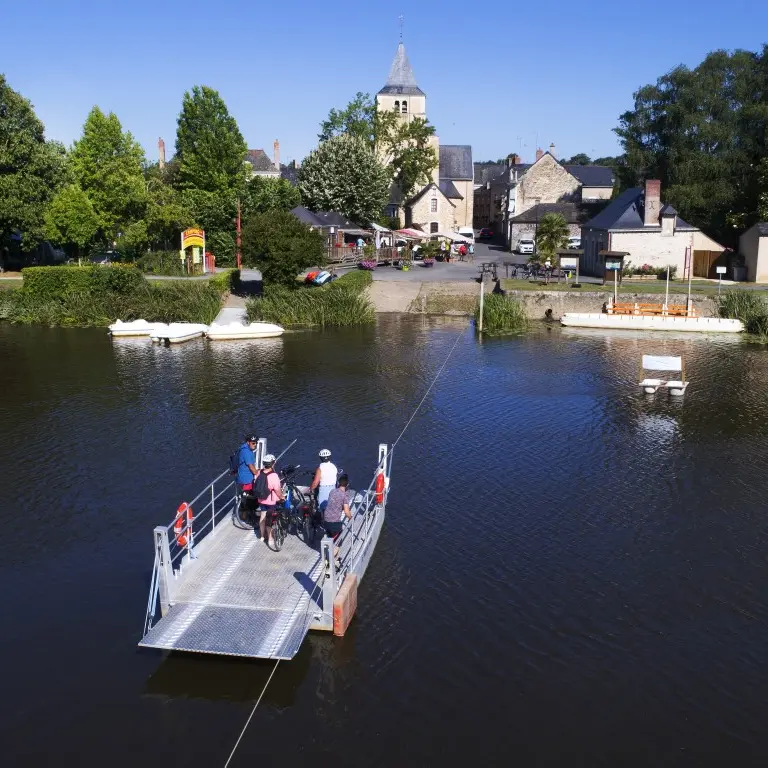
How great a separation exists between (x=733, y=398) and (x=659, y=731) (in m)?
19.9

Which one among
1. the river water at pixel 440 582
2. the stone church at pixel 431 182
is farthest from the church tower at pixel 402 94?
the river water at pixel 440 582

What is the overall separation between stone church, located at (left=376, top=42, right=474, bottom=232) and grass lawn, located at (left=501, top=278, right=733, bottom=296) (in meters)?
27.8

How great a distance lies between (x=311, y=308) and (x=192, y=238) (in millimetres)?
14988

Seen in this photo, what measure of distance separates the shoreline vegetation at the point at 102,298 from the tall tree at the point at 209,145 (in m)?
19.6

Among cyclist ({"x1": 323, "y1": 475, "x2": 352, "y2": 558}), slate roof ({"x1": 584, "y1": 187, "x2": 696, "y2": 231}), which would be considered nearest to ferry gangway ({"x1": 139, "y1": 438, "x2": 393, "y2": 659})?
cyclist ({"x1": 323, "y1": 475, "x2": 352, "y2": 558})

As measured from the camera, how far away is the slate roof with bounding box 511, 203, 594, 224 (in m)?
72.8

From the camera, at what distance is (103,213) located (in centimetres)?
5456

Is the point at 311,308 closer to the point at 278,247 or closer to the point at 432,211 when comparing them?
the point at 278,247

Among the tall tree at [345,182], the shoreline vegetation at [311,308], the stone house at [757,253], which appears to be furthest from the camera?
the tall tree at [345,182]

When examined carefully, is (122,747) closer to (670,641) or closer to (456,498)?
(670,641)

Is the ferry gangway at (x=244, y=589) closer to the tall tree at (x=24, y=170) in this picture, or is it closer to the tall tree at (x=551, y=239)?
the tall tree at (x=551, y=239)

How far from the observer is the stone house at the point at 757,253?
50.9 m

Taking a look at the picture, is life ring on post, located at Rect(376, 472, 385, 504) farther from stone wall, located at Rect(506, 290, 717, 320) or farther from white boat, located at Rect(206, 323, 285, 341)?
stone wall, located at Rect(506, 290, 717, 320)

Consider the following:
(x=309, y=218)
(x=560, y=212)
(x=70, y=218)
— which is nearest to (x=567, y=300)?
(x=309, y=218)
